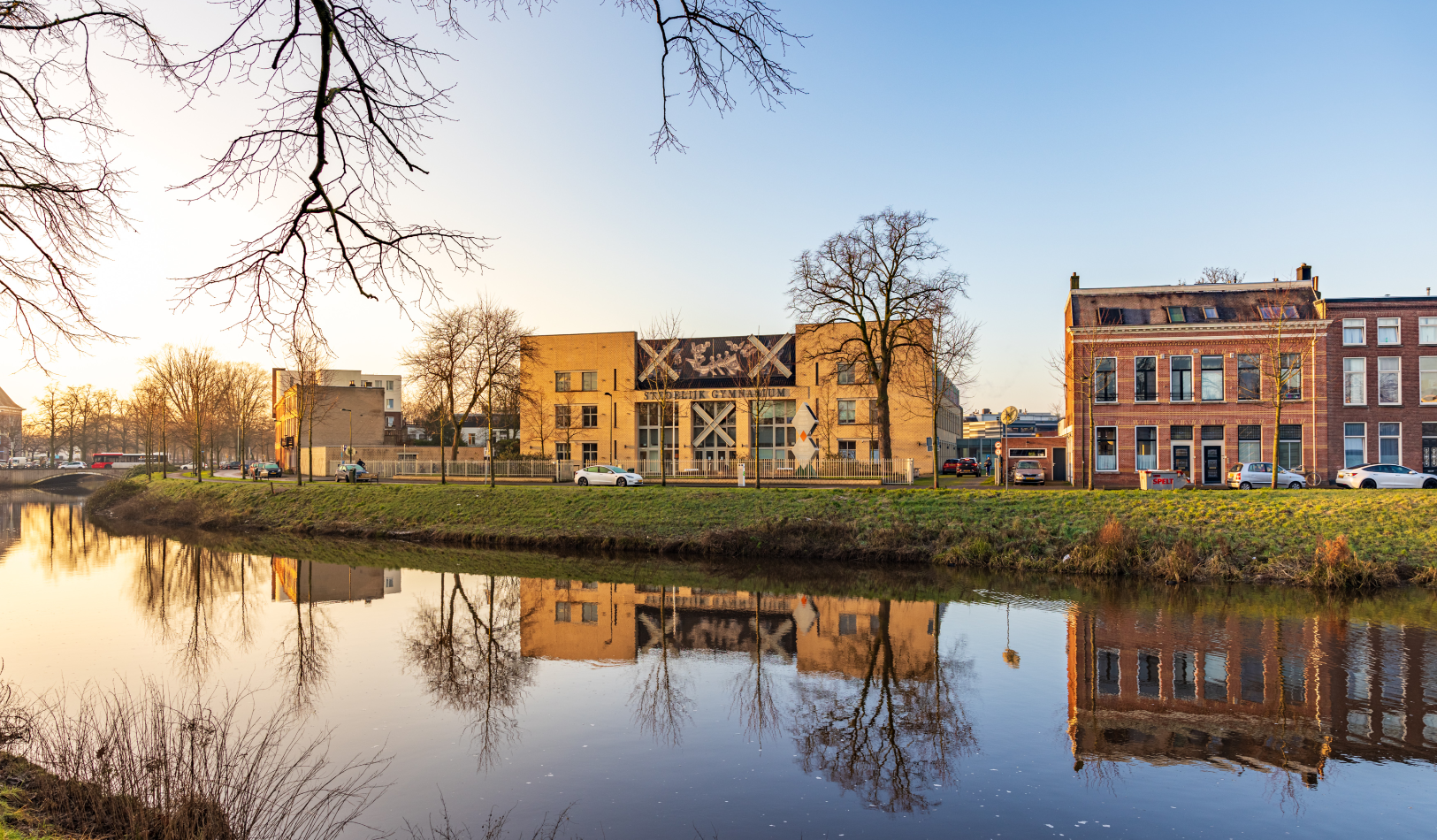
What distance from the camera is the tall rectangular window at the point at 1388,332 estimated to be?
3356cm

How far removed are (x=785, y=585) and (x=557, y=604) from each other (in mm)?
5601

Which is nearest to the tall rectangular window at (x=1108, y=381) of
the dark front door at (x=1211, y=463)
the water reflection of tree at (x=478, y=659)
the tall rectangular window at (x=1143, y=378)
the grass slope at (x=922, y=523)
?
the tall rectangular window at (x=1143, y=378)

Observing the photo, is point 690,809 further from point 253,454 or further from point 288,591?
point 253,454

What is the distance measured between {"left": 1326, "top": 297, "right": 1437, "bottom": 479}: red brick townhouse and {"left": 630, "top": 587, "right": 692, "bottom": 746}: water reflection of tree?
32239 mm

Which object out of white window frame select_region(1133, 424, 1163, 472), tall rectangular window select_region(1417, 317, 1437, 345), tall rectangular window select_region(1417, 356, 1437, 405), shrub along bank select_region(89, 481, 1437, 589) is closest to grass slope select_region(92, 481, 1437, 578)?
shrub along bank select_region(89, 481, 1437, 589)

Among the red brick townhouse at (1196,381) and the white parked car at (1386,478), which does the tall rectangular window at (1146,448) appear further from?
the white parked car at (1386,478)

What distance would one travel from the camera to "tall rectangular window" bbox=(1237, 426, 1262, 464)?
33531 mm

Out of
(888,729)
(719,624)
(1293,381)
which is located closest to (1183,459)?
(1293,381)

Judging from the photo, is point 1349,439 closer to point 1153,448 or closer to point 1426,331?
point 1426,331

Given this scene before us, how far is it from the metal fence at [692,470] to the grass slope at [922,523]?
25.6ft

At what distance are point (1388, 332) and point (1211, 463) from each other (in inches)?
360

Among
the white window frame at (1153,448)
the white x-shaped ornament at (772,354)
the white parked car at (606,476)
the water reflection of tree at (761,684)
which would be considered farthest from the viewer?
the white x-shaped ornament at (772,354)

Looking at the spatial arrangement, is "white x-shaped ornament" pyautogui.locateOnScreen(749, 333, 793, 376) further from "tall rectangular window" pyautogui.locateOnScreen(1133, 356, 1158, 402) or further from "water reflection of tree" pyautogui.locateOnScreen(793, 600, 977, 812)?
"water reflection of tree" pyautogui.locateOnScreen(793, 600, 977, 812)

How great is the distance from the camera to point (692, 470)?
42656 millimetres
